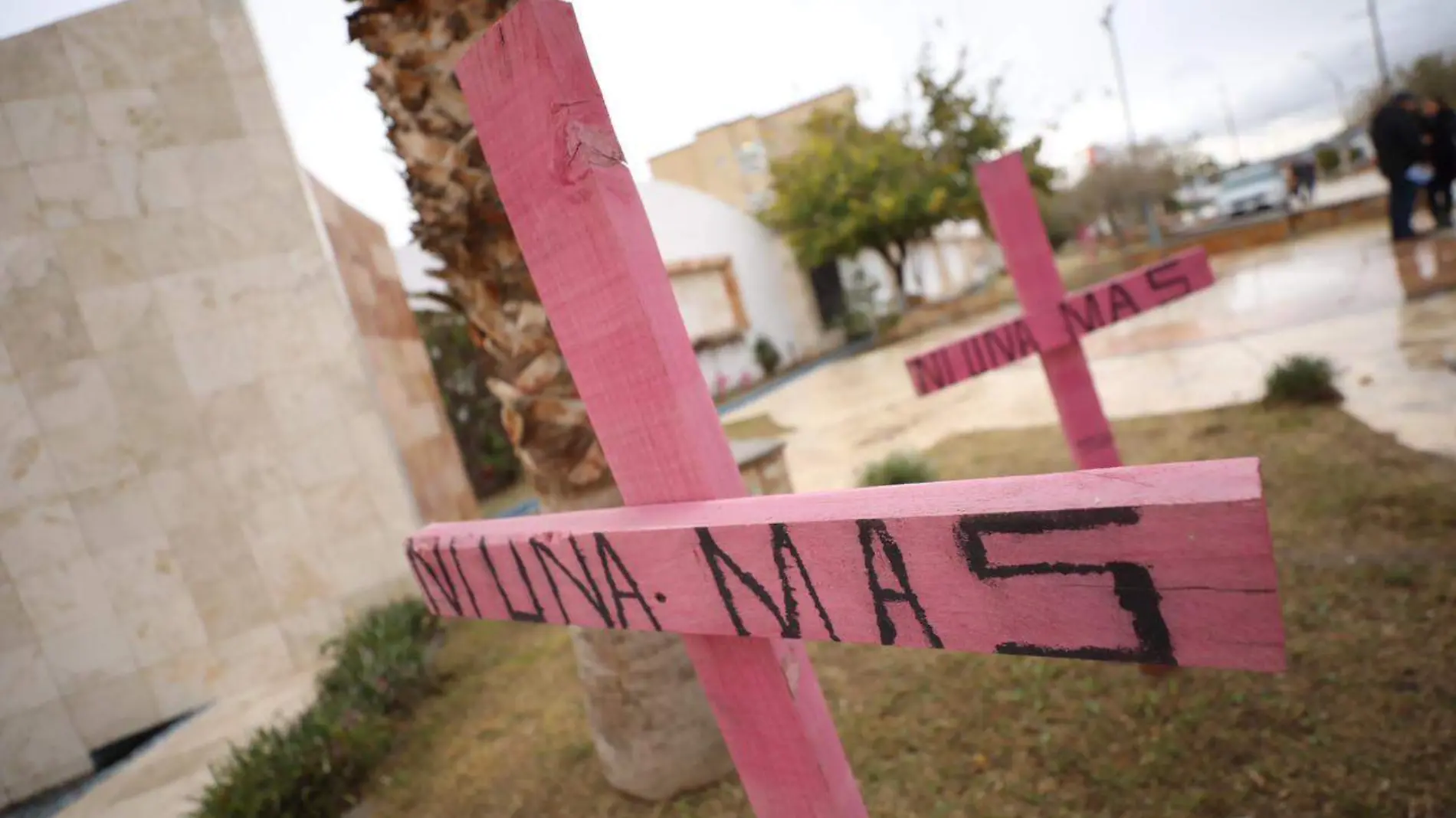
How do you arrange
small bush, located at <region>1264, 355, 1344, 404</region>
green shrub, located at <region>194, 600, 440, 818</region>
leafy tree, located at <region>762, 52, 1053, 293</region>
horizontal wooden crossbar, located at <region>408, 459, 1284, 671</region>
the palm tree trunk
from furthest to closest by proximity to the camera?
leafy tree, located at <region>762, 52, 1053, 293</region> < small bush, located at <region>1264, 355, 1344, 404</region> < green shrub, located at <region>194, 600, 440, 818</region> < the palm tree trunk < horizontal wooden crossbar, located at <region>408, 459, 1284, 671</region>

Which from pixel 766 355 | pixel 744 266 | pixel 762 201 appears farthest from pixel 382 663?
pixel 762 201

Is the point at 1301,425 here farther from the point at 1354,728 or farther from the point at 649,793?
the point at 649,793

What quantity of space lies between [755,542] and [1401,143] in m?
8.27

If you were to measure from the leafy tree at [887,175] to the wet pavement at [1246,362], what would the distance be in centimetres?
566

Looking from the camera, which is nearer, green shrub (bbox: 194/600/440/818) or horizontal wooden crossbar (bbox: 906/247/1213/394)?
horizontal wooden crossbar (bbox: 906/247/1213/394)

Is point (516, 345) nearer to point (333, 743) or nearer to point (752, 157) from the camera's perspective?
point (333, 743)

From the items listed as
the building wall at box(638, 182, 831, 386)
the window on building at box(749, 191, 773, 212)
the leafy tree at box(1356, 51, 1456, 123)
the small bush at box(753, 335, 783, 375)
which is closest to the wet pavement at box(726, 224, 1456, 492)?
the leafy tree at box(1356, 51, 1456, 123)

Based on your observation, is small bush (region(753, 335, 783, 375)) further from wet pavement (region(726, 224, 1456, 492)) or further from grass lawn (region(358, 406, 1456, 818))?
grass lawn (region(358, 406, 1456, 818))

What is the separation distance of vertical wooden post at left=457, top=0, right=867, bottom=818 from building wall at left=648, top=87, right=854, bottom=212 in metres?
19.2

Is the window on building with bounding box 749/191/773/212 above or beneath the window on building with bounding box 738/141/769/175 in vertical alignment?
beneath

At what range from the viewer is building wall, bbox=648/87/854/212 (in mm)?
19188

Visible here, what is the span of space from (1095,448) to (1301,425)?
2320 millimetres

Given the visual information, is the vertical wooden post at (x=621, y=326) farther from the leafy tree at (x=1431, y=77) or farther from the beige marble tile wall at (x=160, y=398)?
the leafy tree at (x=1431, y=77)

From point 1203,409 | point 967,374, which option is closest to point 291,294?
point 967,374
